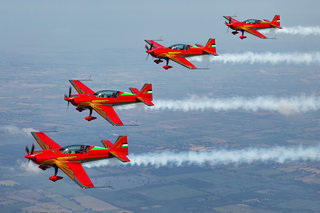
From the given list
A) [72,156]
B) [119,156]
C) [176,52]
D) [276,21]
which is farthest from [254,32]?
[72,156]

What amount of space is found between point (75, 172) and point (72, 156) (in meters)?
3.06

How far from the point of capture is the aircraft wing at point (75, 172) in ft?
247

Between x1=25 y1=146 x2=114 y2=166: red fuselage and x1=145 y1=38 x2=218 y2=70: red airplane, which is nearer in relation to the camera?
x1=25 y1=146 x2=114 y2=166: red fuselage

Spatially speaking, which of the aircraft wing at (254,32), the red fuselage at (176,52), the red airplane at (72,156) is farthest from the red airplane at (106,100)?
the aircraft wing at (254,32)

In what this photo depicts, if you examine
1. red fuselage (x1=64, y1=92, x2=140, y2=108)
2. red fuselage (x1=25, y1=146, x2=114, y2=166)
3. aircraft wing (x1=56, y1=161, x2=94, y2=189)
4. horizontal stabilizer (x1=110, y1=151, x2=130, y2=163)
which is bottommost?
aircraft wing (x1=56, y1=161, x2=94, y2=189)

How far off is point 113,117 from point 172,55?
1834cm

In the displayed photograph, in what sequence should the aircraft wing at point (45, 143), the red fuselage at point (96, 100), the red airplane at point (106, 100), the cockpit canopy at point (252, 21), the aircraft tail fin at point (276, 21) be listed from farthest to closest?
the aircraft tail fin at point (276, 21)
the cockpit canopy at point (252, 21)
the red fuselage at point (96, 100)
the red airplane at point (106, 100)
the aircraft wing at point (45, 143)

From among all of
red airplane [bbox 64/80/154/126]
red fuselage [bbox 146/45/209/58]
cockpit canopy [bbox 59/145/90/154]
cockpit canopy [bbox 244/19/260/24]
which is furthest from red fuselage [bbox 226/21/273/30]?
cockpit canopy [bbox 59/145/90/154]

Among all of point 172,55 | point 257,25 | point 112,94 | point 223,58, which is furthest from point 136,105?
point 257,25

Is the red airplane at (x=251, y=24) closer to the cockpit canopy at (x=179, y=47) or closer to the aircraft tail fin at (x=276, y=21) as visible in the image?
the aircraft tail fin at (x=276, y=21)

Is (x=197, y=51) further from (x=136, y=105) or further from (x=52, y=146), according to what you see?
(x=52, y=146)

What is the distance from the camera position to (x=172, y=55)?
325 feet

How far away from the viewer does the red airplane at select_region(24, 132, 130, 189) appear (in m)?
77.7

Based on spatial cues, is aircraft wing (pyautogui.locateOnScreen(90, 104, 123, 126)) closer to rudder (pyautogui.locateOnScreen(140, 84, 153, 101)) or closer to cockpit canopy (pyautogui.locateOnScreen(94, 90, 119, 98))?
cockpit canopy (pyautogui.locateOnScreen(94, 90, 119, 98))
